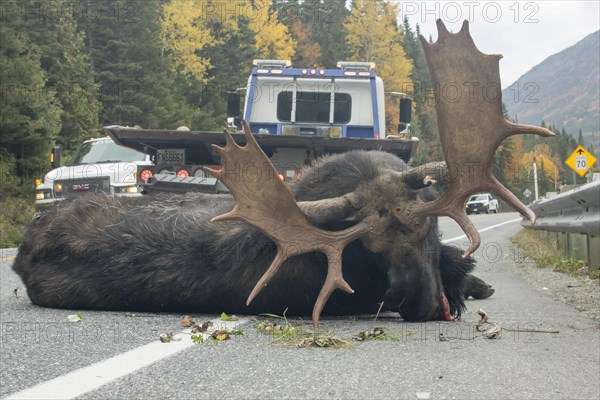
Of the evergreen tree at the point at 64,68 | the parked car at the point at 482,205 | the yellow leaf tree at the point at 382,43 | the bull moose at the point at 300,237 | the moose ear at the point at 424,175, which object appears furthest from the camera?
the parked car at the point at 482,205

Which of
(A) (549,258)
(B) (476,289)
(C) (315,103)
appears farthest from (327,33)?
(B) (476,289)

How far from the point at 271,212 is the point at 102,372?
4.79ft

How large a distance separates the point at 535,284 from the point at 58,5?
3326cm

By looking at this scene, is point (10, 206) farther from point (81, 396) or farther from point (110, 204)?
point (81, 396)

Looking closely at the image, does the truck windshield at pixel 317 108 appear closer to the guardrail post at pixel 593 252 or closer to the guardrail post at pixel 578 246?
the guardrail post at pixel 578 246

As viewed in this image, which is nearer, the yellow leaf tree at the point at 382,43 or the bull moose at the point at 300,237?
the bull moose at the point at 300,237

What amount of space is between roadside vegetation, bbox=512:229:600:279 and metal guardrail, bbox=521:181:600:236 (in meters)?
0.43

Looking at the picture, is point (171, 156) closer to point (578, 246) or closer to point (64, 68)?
point (578, 246)

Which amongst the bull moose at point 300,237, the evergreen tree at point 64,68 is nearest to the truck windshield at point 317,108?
the bull moose at point 300,237

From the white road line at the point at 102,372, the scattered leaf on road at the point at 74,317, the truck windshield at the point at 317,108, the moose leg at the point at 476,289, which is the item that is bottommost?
the white road line at the point at 102,372

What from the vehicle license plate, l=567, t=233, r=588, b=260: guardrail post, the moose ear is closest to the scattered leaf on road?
the moose ear

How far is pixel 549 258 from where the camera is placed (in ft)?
32.5

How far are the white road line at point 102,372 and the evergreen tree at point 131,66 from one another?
38740mm

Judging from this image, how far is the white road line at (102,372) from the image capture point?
271cm
